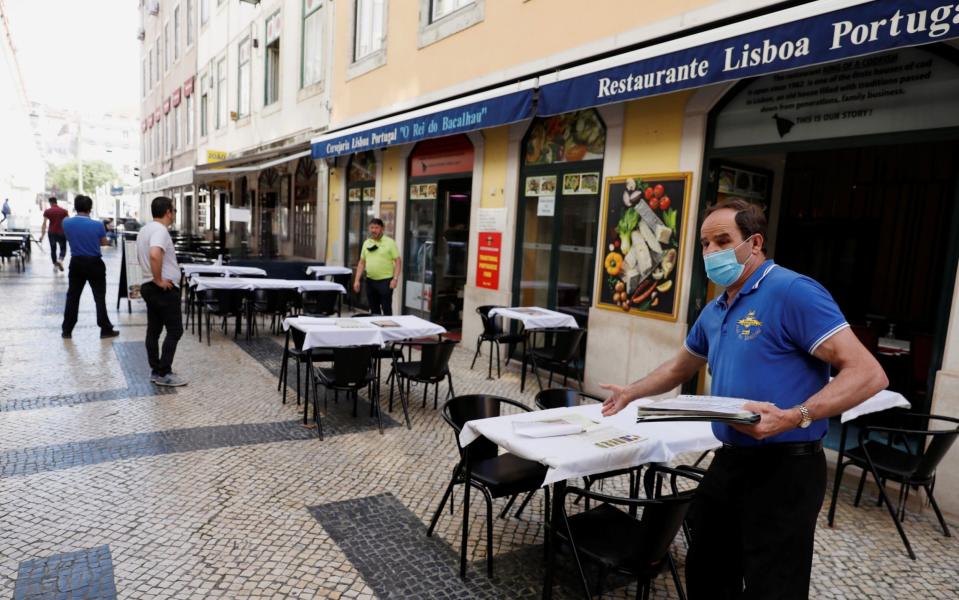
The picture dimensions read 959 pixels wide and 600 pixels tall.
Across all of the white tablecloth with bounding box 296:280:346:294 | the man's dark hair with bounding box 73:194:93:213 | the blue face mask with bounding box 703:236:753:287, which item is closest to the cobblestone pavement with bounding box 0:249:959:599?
the blue face mask with bounding box 703:236:753:287

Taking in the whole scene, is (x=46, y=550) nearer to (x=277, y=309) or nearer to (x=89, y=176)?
(x=277, y=309)

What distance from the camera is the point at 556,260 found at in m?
7.41

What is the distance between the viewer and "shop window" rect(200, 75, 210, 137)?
2123cm

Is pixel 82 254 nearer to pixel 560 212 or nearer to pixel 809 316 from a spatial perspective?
pixel 560 212

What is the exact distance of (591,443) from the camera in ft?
9.02

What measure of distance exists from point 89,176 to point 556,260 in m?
79.6

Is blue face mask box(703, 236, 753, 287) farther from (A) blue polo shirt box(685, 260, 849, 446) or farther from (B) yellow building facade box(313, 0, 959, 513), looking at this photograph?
(B) yellow building facade box(313, 0, 959, 513)

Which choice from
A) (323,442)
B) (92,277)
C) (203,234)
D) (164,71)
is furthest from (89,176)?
(323,442)

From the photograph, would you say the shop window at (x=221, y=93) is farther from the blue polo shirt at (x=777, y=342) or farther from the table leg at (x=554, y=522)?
the blue polo shirt at (x=777, y=342)

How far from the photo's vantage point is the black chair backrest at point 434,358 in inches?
208

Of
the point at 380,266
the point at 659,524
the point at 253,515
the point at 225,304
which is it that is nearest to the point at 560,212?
the point at 380,266

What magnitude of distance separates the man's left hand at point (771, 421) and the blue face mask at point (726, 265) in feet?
1.69

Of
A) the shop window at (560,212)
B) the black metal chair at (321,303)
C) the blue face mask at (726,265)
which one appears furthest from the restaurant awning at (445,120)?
the blue face mask at (726,265)

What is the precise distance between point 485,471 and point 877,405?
261cm
